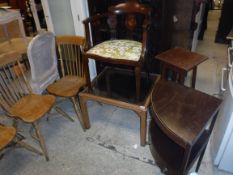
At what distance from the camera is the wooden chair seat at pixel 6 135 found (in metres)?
1.45

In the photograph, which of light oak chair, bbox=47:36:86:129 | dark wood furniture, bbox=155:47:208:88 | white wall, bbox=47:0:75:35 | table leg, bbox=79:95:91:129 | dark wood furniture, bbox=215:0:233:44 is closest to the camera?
dark wood furniture, bbox=155:47:208:88

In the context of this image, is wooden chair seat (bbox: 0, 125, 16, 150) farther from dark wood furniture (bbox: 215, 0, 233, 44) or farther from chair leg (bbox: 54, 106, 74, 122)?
dark wood furniture (bbox: 215, 0, 233, 44)

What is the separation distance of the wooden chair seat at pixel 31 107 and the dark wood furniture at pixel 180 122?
948 millimetres

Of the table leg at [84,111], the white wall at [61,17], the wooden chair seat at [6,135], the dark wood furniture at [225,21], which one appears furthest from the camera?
the dark wood furniture at [225,21]

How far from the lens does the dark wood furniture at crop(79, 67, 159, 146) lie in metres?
1.67

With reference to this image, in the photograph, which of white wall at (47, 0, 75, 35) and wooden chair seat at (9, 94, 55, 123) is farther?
white wall at (47, 0, 75, 35)

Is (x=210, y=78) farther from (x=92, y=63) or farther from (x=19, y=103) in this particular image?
(x=19, y=103)

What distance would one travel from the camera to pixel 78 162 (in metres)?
1.73

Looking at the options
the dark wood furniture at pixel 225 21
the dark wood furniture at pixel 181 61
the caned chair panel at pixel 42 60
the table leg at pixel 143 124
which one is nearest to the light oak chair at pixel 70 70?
the caned chair panel at pixel 42 60

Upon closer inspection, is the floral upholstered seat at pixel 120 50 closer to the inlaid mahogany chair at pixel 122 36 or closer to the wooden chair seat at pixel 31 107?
the inlaid mahogany chair at pixel 122 36

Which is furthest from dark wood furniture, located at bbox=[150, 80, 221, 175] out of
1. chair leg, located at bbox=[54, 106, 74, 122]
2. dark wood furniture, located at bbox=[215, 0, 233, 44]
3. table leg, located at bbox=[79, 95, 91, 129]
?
dark wood furniture, located at bbox=[215, 0, 233, 44]

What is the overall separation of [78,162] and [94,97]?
588 mm

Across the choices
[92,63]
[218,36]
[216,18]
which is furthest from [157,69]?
[216,18]

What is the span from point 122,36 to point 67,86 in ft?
2.93
